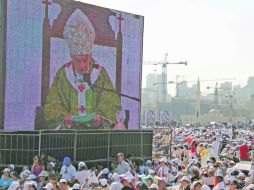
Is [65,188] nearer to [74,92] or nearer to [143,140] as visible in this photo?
[74,92]

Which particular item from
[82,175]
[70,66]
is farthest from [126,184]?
[70,66]

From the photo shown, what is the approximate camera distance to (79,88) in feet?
73.5

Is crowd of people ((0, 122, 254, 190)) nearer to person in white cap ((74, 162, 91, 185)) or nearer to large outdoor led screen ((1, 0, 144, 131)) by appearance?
person in white cap ((74, 162, 91, 185))

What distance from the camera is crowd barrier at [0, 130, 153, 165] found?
18984 mm

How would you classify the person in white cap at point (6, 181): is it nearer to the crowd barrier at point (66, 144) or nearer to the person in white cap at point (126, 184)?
the crowd barrier at point (66, 144)

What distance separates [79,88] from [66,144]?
3.19 metres

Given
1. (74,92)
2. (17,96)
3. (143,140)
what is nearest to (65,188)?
(17,96)

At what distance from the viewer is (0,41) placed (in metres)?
19.5

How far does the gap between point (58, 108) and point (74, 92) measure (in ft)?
3.58

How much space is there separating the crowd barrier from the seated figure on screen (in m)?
1.29

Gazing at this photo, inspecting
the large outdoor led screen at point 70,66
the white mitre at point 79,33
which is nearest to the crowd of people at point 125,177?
the large outdoor led screen at point 70,66

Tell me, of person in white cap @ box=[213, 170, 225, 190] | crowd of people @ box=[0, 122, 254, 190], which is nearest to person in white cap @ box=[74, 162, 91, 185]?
crowd of people @ box=[0, 122, 254, 190]

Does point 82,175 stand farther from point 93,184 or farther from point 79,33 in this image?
point 79,33

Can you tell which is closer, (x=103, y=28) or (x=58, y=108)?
(x=58, y=108)
